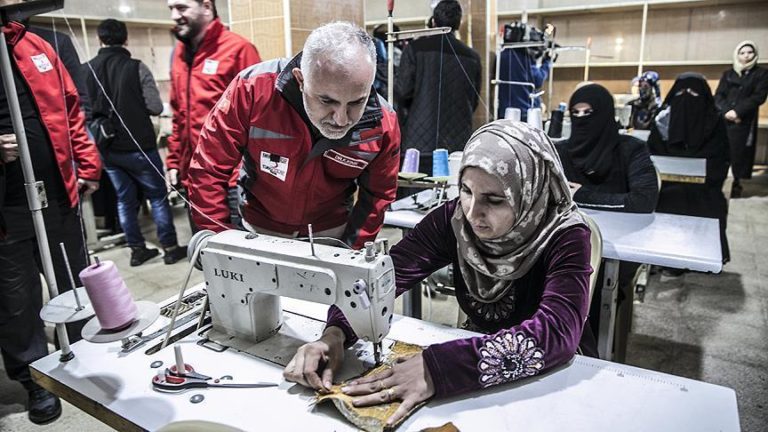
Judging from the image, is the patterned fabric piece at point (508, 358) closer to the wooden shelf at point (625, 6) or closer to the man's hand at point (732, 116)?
the man's hand at point (732, 116)

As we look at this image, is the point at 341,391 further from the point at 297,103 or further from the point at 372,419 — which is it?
the point at 297,103

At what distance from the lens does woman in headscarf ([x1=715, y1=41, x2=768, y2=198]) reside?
493 cm

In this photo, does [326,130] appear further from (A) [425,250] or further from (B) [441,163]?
(B) [441,163]

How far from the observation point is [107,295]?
0.87 m

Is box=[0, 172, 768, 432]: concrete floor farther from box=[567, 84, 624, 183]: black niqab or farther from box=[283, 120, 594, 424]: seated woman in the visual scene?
box=[283, 120, 594, 424]: seated woman

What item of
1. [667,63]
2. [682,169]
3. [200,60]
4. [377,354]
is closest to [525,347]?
[377,354]

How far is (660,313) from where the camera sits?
2.70 meters

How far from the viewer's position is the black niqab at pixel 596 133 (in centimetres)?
223

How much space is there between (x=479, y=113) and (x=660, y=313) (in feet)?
5.04

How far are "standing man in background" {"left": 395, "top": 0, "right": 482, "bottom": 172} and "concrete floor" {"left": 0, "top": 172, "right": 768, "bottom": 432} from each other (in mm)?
871

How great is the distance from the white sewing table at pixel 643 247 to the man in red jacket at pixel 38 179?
1196mm

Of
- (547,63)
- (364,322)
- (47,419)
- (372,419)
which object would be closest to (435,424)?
(372,419)

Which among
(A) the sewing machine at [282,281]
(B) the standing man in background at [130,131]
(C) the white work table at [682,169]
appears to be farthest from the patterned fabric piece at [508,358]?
(B) the standing man in background at [130,131]

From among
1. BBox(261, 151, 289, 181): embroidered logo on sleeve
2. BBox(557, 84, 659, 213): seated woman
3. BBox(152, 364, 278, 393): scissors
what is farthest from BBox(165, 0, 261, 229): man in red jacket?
BBox(557, 84, 659, 213): seated woman
